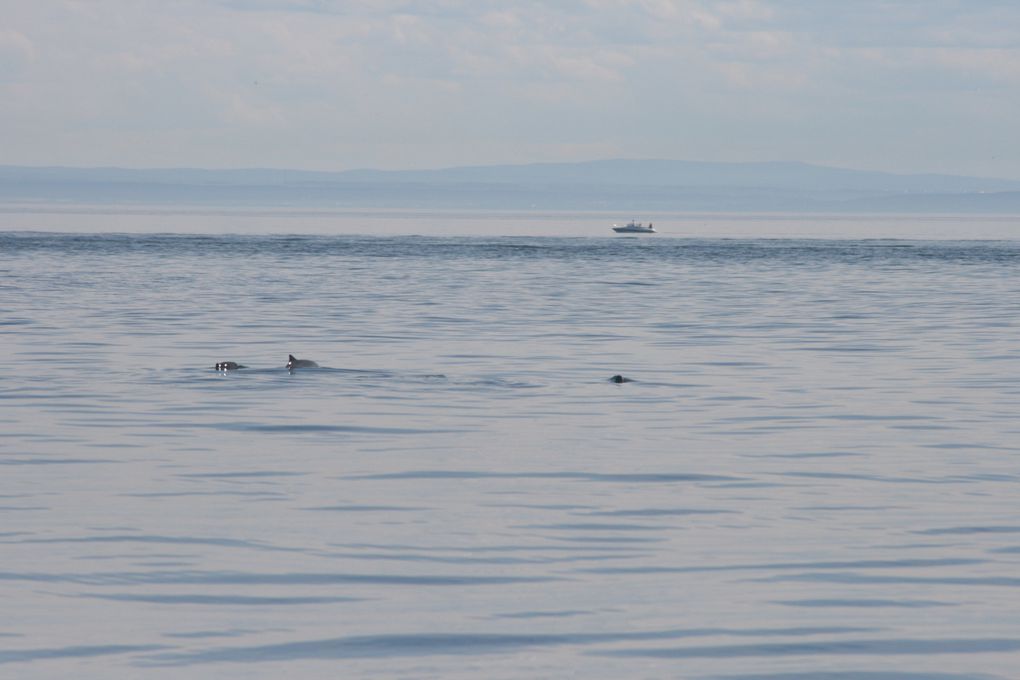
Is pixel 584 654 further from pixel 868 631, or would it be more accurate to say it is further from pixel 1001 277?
pixel 1001 277

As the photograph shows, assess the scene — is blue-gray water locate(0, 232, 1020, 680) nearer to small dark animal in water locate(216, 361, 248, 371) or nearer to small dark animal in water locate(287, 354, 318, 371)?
small dark animal in water locate(287, 354, 318, 371)

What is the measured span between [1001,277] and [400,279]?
2798 centimetres

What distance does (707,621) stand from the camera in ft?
40.7

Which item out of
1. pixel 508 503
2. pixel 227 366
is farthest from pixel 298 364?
pixel 508 503

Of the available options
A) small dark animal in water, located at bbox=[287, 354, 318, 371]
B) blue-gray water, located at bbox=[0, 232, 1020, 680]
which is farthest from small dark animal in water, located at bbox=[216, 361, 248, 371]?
small dark animal in water, located at bbox=[287, 354, 318, 371]

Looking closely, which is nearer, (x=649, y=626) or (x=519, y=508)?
(x=649, y=626)

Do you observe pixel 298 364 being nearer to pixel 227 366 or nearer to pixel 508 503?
pixel 227 366

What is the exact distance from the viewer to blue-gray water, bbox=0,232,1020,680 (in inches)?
462

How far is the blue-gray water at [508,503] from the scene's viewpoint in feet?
38.5

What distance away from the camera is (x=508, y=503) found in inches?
684

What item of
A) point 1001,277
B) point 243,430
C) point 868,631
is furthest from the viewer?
point 1001,277

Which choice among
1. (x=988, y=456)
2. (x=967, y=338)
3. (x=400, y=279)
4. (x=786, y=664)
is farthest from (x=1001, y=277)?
(x=786, y=664)

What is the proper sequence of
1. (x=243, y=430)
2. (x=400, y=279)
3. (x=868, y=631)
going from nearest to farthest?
(x=868, y=631), (x=243, y=430), (x=400, y=279)

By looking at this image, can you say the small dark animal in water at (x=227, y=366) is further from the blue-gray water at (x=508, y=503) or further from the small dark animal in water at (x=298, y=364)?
the small dark animal in water at (x=298, y=364)
